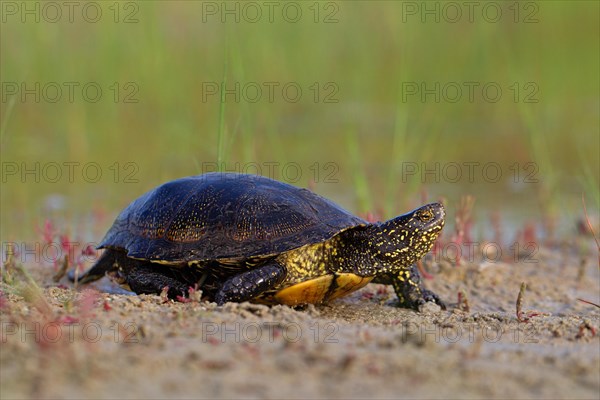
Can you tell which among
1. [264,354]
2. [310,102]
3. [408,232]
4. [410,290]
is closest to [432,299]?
[410,290]

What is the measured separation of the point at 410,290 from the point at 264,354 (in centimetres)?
195

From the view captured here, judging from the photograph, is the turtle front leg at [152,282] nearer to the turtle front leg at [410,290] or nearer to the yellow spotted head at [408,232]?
the yellow spotted head at [408,232]

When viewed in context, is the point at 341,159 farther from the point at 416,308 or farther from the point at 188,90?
the point at 416,308

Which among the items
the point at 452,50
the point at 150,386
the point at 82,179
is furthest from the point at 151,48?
the point at 150,386

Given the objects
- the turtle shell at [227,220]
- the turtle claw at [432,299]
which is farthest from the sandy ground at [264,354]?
the turtle claw at [432,299]

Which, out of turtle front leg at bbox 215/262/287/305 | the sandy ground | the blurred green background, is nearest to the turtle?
turtle front leg at bbox 215/262/287/305

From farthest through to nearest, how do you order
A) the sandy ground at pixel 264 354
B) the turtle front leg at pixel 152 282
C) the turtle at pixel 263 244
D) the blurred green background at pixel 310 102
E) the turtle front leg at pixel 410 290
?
the blurred green background at pixel 310 102 → the turtle front leg at pixel 410 290 → the turtle front leg at pixel 152 282 → the turtle at pixel 263 244 → the sandy ground at pixel 264 354

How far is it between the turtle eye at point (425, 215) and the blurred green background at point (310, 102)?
1576mm

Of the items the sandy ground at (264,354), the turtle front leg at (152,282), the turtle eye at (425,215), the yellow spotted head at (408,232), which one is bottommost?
the turtle front leg at (152,282)

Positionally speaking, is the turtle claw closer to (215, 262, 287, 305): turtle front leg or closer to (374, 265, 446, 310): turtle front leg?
(374, 265, 446, 310): turtle front leg

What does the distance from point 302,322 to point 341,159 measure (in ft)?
20.6

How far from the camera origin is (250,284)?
3945 mm

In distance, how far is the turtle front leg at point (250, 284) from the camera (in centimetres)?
393

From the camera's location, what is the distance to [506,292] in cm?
516
